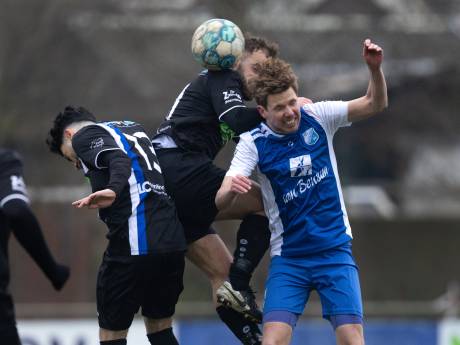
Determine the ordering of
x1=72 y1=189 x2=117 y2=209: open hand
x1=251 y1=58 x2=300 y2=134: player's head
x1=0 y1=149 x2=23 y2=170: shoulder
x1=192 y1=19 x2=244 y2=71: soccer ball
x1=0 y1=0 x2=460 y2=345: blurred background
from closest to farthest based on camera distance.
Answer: x1=72 y1=189 x2=117 y2=209: open hand → x1=251 y1=58 x2=300 y2=134: player's head → x1=192 y1=19 x2=244 y2=71: soccer ball → x1=0 y1=149 x2=23 y2=170: shoulder → x1=0 y1=0 x2=460 y2=345: blurred background

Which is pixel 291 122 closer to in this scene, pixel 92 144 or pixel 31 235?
pixel 92 144

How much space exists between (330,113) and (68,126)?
1.60 metres

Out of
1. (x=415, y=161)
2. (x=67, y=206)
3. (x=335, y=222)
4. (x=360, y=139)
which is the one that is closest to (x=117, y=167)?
(x=335, y=222)

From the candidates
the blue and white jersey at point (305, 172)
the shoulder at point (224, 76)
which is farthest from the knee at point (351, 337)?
the shoulder at point (224, 76)

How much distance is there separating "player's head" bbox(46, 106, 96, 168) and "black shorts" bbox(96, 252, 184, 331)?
0.70 m

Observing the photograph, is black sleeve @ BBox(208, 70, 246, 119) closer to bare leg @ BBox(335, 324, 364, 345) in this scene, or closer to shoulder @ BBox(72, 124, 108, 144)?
shoulder @ BBox(72, 124, 108, 144)

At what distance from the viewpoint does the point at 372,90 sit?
273 inches

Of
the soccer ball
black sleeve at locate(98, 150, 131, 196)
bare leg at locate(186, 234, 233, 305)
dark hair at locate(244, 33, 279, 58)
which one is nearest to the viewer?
black sleeve at locate(98, 150, 131, 196)

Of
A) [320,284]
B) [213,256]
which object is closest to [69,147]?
[213,256]

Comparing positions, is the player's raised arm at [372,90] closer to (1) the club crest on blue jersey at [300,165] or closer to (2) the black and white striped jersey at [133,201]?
(1) the club crest on blue jersey at [300,165]

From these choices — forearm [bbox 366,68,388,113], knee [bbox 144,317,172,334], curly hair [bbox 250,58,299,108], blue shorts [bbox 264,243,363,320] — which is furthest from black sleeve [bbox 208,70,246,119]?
knee [bbox 144,317,172,334]

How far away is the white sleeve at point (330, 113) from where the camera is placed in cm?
708

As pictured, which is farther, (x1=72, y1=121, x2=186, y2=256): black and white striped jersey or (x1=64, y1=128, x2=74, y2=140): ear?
(x1=64, y1=128, x2=74, y2=140): ear

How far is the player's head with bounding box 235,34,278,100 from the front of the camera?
728cm
